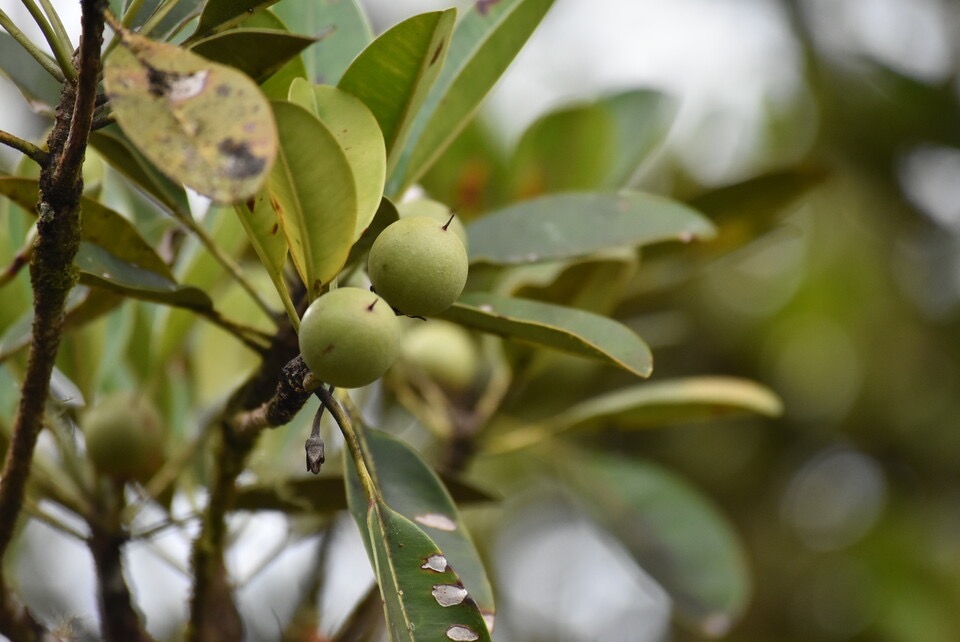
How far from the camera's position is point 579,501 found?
46.6 inches

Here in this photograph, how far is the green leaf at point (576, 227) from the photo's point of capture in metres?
0.81

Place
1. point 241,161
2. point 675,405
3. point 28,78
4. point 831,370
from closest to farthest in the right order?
1. point 241,161
2. point 28,78
3. point 675,405
4. point 831,370

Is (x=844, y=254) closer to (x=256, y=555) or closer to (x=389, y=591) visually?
(x=256, y=555)

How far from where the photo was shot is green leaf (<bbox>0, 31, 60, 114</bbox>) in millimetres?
721

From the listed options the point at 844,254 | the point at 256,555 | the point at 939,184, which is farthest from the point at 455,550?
the point at 939,184

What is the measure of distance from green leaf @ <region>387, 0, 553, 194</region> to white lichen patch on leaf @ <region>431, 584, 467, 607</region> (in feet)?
1.04

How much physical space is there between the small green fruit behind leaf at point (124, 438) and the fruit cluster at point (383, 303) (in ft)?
1.18

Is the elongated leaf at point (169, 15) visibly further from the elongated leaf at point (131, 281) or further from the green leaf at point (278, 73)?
the elongated leaf at point (131, 281)

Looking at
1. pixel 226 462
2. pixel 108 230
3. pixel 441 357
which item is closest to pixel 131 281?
pixel 108 230

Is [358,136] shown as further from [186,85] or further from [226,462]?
[226,462]

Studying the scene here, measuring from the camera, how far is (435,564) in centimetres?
58

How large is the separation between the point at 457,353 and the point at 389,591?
0.64 metres

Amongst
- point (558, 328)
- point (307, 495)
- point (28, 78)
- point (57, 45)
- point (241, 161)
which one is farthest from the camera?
point (307, 495)

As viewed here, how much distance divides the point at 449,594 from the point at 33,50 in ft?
A: 1.23
